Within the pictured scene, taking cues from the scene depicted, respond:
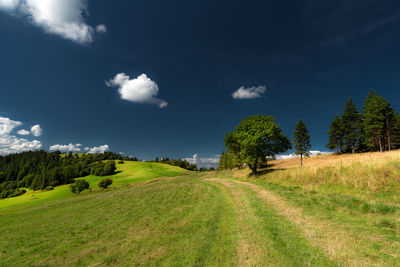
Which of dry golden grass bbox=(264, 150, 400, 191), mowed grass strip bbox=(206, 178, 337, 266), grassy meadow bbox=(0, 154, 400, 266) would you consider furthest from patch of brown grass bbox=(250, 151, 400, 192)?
mowed grass strip bbox=(206, 178, 337, 266)

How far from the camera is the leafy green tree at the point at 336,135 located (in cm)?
5776

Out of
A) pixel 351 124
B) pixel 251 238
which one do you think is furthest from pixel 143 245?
pixel 351 124

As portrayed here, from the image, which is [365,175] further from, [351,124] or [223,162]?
[223,162]

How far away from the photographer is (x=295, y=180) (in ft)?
66.5

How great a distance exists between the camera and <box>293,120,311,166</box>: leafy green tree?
169 feet

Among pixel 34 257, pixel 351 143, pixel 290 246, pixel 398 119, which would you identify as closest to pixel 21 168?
pixel 34 257

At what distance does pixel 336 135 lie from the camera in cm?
5919

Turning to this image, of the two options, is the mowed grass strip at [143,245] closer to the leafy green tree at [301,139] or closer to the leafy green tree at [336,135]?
the leafy green tree at [301,139]

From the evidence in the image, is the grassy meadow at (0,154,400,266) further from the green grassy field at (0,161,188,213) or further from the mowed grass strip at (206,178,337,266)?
the green grassy field at (0,161,188,213)

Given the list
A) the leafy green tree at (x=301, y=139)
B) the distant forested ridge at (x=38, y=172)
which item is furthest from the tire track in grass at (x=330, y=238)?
the distant forested ridge at (x=38, y=172)

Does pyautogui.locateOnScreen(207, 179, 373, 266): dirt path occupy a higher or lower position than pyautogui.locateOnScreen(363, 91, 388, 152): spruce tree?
lower

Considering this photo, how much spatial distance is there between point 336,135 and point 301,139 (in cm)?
1928

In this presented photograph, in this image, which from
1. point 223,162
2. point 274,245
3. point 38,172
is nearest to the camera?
point 274,245

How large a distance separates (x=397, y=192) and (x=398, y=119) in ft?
208
